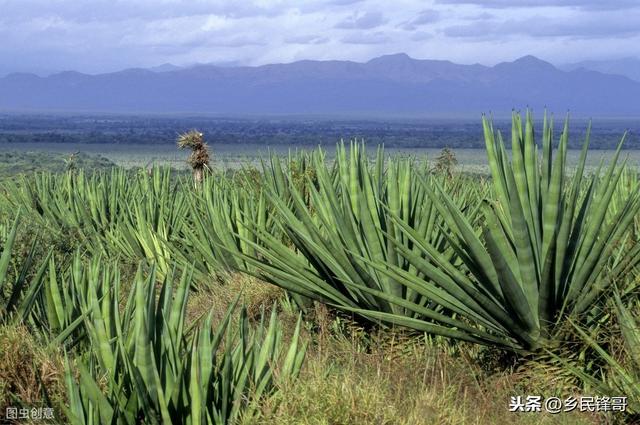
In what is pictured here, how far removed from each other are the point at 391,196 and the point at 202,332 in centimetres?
220

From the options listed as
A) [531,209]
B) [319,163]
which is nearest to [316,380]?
[531,209]

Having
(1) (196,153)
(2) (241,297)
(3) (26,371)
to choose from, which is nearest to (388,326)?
(2) (241,297)

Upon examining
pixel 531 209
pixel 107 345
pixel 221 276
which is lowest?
pixel 221 276

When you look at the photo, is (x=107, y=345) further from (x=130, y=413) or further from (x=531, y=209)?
(x=531, y=209)

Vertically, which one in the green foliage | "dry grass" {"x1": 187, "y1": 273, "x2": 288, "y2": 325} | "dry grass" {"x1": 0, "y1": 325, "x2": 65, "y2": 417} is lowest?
"dry grass" {"x1": 187, "y1": 273, "x2": 288, "y2": 325}

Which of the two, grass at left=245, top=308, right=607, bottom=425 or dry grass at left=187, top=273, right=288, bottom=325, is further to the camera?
dry grass at left=187, top=273, right=288, bottom=325

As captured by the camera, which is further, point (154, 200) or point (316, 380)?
point (154, 200)

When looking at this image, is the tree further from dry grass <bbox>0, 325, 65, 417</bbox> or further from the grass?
dry grass <bbox>0, 325, 65, 417</bbox>

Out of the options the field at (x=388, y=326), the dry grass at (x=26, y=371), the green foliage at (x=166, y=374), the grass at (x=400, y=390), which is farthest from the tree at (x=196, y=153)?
the green foliage at (x=166, y=374)

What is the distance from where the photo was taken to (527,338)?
4.63 metres

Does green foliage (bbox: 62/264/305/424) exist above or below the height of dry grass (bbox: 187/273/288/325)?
above

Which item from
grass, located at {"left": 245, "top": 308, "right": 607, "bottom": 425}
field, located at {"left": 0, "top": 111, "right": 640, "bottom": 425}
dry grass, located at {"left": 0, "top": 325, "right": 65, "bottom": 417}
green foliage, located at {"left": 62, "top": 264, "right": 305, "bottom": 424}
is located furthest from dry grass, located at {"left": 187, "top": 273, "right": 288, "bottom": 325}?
green foliage, located at {"left": 62, "top": 264, "right": 305, "bottom": 424}

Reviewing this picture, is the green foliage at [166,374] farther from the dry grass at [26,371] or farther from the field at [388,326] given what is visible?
the dry grass at [26,371]

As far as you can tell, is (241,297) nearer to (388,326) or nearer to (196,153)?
(388,326)
